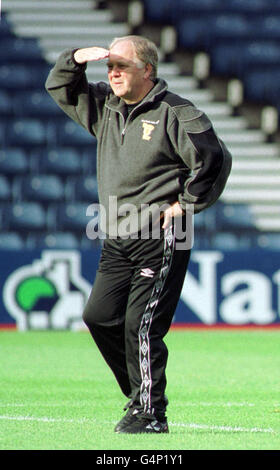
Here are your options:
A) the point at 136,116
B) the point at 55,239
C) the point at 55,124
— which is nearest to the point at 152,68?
the point at 136,116

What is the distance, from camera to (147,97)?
5.31 meters

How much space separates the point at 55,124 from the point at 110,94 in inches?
437

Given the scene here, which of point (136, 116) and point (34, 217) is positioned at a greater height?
point (136, 116)

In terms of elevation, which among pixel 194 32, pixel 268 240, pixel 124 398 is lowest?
pixel 268 240

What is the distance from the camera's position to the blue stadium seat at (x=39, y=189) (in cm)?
1562

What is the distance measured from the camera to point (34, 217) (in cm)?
1536

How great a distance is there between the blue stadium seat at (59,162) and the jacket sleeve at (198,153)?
Result: 35.2 ft

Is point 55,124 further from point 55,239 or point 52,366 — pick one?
point 52,366

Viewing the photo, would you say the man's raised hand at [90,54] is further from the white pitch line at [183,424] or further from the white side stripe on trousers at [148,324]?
the white pitch line at [183,424]

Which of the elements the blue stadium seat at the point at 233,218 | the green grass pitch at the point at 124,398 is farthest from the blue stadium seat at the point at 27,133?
the green grass pitch at the point at 124,398

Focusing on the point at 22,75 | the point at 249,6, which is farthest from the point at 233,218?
the point at 22,75

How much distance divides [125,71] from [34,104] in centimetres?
1163

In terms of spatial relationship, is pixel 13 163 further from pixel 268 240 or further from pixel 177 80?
pixel 268 240

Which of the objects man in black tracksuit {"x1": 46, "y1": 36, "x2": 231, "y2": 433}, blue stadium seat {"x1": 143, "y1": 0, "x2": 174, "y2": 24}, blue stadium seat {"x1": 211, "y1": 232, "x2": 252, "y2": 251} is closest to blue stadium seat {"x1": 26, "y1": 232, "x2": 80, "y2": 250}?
blue stadium seat {"x1": 211, "y1": 232, "x2": 252, "y2": 251}
